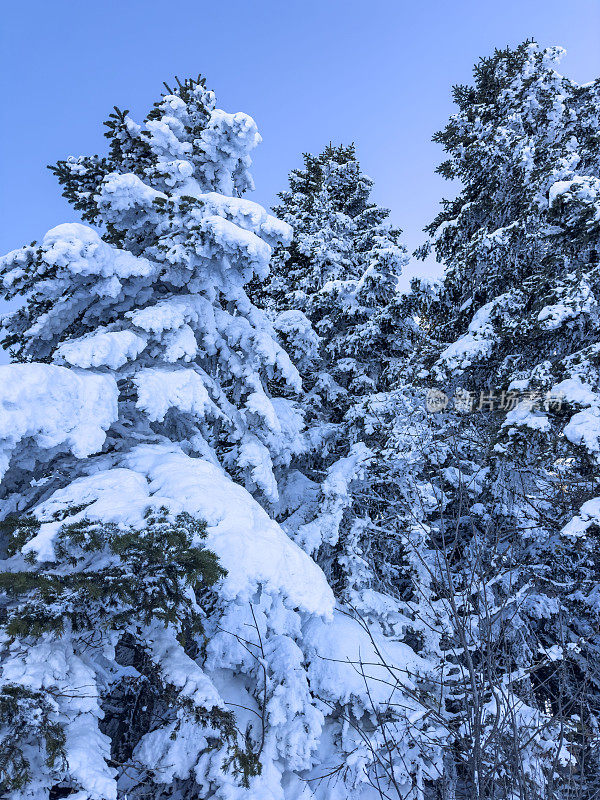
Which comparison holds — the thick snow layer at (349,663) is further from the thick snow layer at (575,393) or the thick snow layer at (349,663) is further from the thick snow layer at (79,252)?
the thick snow layer at (79,252)

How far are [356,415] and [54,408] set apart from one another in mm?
6222

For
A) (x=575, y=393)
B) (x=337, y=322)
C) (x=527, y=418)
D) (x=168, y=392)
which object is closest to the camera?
(x=168, y=392)

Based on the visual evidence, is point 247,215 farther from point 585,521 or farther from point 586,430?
point 585,521

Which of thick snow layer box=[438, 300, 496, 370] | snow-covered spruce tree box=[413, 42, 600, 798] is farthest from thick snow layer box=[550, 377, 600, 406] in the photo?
thick snow layer box=[438, 300, 496, 370]

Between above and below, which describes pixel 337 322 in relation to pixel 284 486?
above

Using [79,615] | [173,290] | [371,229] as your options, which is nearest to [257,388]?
[173,290]

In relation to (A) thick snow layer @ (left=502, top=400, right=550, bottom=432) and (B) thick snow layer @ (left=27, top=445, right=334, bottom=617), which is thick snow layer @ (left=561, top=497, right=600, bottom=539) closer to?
(A) thick snow layer @ (left=502, top=400, right=550, bottom=432)

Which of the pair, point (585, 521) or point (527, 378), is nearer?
point (585, 521)

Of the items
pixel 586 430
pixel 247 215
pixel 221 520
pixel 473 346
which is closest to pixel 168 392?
pixel 221 520

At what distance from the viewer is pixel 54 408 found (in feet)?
13.8

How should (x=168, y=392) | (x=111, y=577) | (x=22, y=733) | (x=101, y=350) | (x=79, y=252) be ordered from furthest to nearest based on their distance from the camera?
(x=168, y=392)
(x=79, y=252)
(x=101, y=350)
(x=111, y=577)
(x=22, y=733)

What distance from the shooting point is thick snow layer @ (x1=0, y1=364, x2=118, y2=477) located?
12.6ft

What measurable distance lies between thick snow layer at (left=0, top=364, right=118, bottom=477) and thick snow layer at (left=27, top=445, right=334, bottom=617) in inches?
18.6

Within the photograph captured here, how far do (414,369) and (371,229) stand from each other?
5083 mm
